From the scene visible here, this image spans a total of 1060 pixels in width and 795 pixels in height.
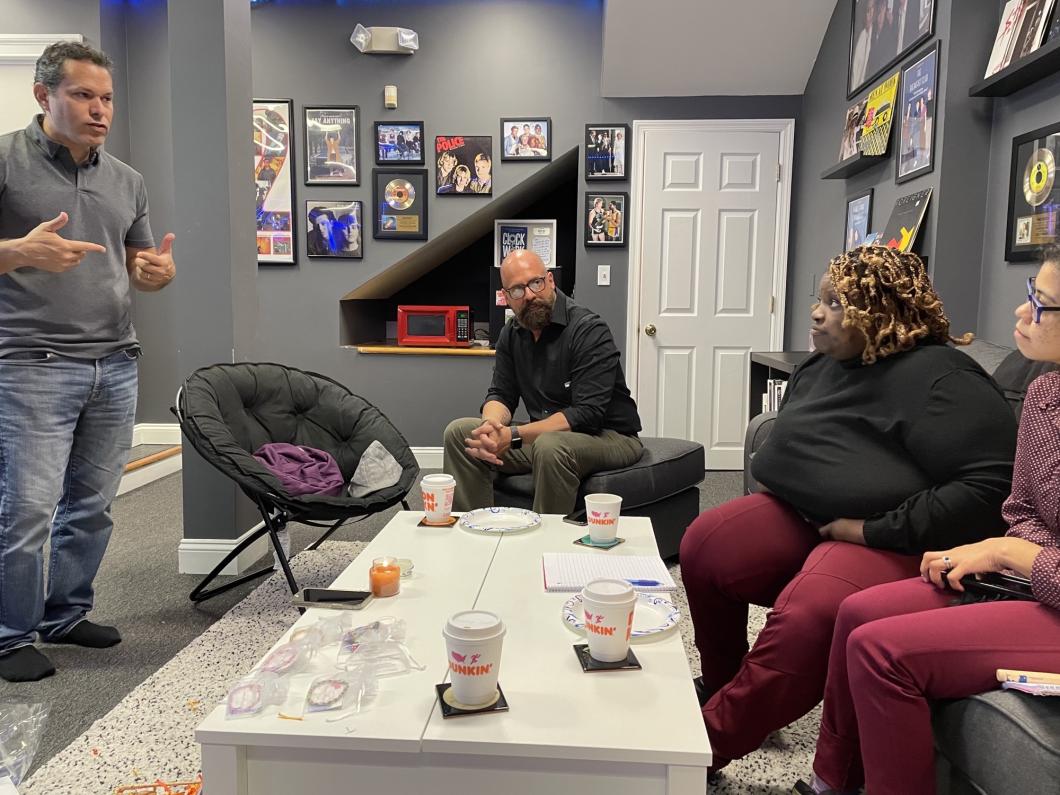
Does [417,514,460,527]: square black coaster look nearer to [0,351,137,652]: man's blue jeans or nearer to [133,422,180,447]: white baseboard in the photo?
[0,351,137,652]: man's blue jeans

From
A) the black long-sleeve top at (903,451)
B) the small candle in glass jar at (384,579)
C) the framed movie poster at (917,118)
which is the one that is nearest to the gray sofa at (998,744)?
the black long-sleeve top at (903,451)

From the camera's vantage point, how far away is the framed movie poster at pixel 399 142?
484 centimetres

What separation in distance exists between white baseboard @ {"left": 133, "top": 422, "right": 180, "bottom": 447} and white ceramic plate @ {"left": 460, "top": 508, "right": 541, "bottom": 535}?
380 centimetres

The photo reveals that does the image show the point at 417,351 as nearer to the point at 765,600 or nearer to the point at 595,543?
the point at 595,543

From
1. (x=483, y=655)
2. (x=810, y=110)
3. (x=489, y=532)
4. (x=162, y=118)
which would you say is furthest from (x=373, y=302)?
(x=483, y=655)

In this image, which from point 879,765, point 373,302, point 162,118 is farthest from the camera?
point 373,302

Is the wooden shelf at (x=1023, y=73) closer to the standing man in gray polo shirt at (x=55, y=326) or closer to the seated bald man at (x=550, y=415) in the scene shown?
the seated bald man at (x=550, y=415)

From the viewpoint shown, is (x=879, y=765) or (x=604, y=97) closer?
(x=879, y=765)

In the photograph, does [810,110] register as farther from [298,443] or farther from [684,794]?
[684,794]

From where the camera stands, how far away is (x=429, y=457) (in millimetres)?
5074

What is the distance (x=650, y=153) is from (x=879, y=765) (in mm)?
4109

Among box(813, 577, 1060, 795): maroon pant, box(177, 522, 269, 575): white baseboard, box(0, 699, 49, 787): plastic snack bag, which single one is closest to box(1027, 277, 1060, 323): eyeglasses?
box(813, 577, 1060, 795): maroon pant

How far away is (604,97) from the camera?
4793 millimetres

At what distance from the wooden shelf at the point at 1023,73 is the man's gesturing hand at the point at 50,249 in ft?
8.63
